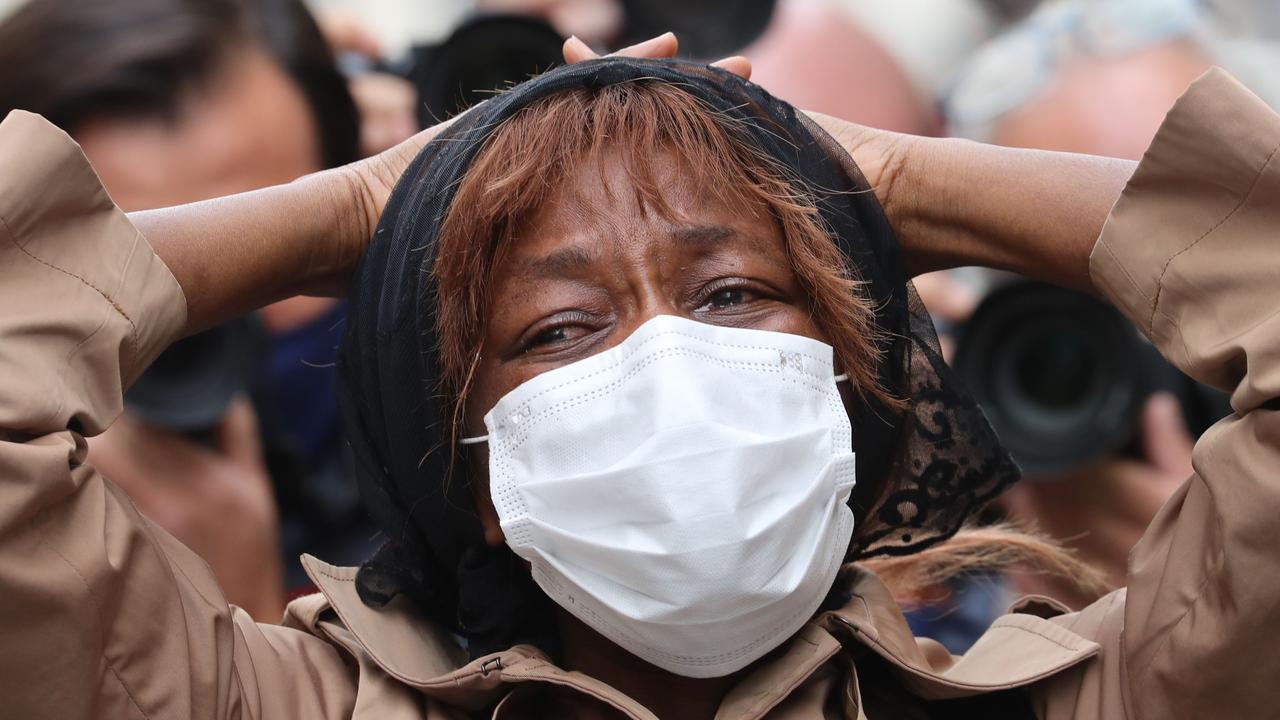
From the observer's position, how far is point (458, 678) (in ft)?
6.77

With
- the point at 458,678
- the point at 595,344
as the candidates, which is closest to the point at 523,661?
the point at 458,678

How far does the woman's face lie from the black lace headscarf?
3.8 inches

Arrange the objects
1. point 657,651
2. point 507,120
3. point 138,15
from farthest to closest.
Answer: point 138,15, point 507,120, point 657,651

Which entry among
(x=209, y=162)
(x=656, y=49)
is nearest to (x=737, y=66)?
(x=656, y=49)

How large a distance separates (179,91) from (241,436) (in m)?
0.88

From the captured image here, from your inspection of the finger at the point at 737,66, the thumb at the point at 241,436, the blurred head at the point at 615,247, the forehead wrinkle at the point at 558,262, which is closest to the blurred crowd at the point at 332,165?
the thumb at the point at 241,436

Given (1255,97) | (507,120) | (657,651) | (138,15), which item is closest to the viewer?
(1255,97)

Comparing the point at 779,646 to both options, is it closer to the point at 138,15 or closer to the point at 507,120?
the point at 507,120

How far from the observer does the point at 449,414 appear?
217 cm

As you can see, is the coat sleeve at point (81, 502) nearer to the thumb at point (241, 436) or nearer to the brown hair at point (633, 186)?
the brown hair at point (633, 186)

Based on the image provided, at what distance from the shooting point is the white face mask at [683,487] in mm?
1916

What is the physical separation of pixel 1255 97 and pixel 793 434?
687mm

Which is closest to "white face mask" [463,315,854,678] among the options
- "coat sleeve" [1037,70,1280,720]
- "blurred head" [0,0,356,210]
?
"coat sleeve" [1037,70,1280,720]

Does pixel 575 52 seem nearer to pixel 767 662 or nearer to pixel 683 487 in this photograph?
pixel 683 487
